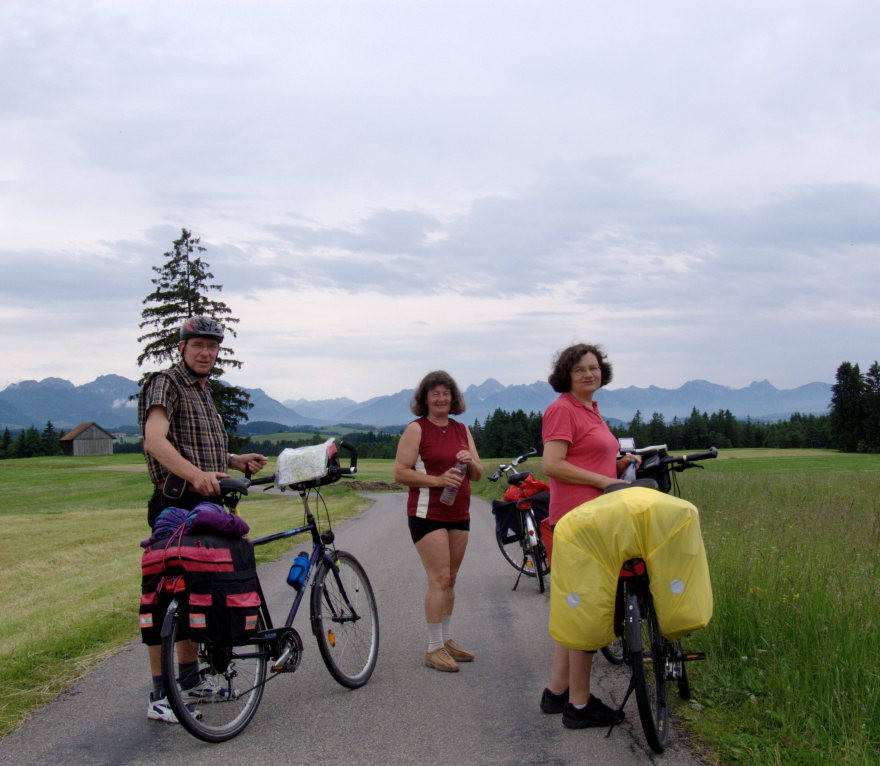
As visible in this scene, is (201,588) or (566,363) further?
(566,363)

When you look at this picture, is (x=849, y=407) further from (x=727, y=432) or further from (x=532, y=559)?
(x=532, y=559)

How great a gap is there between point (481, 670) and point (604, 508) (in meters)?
2.23

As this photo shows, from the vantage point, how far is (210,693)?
4.43m

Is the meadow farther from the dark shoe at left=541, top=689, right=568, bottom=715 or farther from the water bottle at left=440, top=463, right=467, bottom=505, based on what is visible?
the water bottle at left=440, top=463, right=467, bottom=505

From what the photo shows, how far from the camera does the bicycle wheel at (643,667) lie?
12.3 ft

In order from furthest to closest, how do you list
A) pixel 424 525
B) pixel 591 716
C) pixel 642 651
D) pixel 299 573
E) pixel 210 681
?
pixel 424 525 → pixel 299 573 → pixel 210 681 → pixel 591 716 → pixel 642 651

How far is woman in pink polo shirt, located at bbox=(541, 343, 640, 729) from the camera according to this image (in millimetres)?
4340

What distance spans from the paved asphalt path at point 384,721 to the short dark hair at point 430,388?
1830 mm

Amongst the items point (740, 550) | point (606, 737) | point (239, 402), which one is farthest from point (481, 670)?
point (239, 402)

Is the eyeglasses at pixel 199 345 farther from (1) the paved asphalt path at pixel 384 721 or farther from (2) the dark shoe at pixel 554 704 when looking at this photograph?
(2) the dark shoe at pixel 554 704

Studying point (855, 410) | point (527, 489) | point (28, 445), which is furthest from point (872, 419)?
point (28, 445)

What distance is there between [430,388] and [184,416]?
5.91 feet

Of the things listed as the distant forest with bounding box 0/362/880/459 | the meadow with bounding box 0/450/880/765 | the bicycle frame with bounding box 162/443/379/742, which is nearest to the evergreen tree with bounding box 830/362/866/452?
the distant forest with bounding box 0/362/880/459

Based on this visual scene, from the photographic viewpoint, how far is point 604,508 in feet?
12.7
